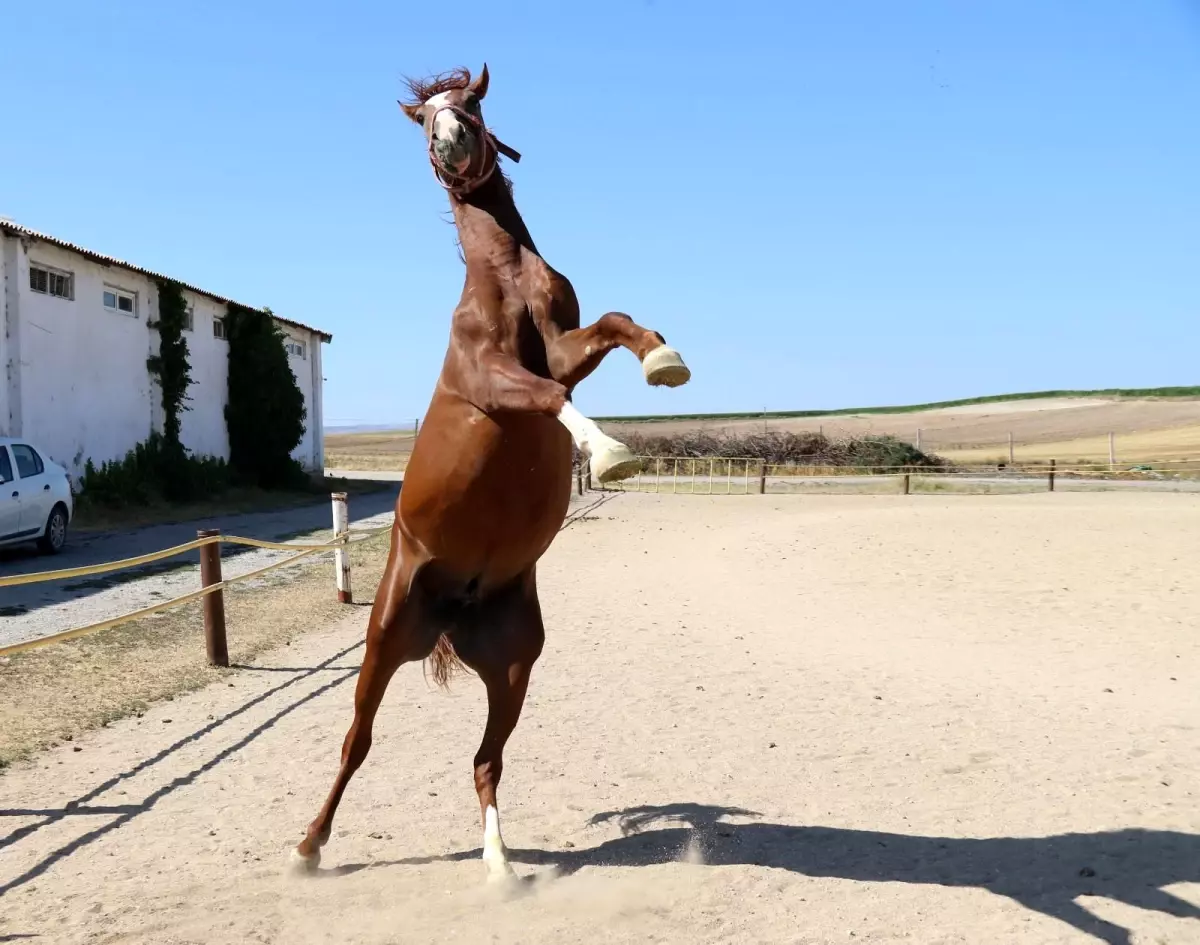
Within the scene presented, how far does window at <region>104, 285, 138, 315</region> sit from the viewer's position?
22312 mm

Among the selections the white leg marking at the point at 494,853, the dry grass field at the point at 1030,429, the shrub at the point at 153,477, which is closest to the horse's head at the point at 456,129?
the white leg marking at the point at 494,853

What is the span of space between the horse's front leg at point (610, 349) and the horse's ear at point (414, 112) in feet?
4.00

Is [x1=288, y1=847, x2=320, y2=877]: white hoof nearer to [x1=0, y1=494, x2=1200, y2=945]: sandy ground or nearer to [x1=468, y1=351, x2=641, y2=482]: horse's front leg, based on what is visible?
[x1=0, y1=494, x2=1200, y2=945]: sandy ground

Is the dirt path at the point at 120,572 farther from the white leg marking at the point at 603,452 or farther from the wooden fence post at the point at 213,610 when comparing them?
the white leg marking at the point at 603,452

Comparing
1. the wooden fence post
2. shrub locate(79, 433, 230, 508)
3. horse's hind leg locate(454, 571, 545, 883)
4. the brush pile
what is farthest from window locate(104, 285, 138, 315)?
the brush pile

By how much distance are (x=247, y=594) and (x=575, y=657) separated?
5021mm

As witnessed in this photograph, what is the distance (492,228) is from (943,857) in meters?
3.20

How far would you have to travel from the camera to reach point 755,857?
176 inches

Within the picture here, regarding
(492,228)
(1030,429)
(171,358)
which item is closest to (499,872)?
(492,228)

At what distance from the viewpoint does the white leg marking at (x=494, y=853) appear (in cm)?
400

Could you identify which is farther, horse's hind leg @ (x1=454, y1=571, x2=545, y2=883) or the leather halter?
horse's hind leg @ (x1=454, y1=571, x2=545, y2=883)

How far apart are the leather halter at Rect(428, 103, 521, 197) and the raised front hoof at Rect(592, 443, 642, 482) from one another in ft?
4.88

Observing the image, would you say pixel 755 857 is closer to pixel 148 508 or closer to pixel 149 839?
pixel 149 839

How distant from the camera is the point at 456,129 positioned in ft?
12.8
